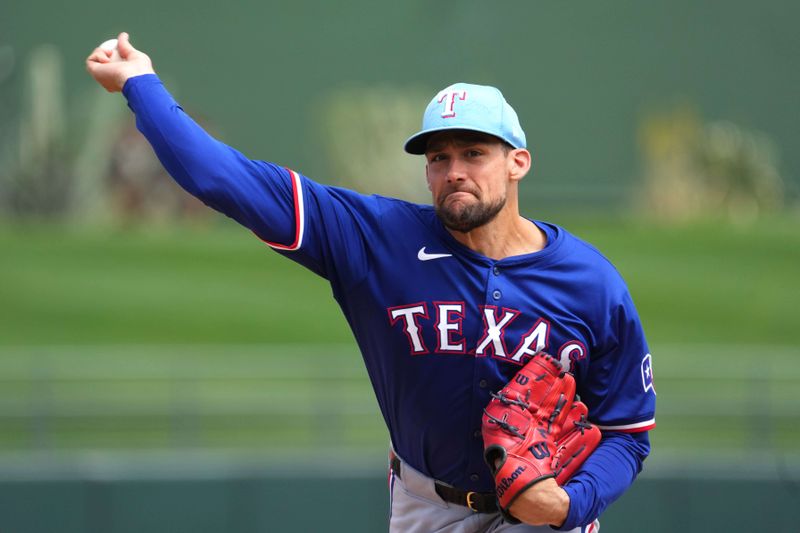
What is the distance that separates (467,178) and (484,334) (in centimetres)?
41

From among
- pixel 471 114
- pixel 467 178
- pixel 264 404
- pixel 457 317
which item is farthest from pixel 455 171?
pixel 264 404

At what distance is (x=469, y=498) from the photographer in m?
3.02

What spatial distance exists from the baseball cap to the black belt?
941 millimetres

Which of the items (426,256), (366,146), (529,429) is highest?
(366,146)

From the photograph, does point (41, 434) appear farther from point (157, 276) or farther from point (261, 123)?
point (261, 123)

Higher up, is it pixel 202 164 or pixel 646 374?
pixel 202 164

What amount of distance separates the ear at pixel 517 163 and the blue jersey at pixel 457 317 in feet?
0.73

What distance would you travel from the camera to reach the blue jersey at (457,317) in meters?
2.89

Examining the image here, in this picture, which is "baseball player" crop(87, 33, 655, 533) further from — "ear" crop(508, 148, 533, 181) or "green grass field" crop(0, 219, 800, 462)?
"green grass field" crop(0, 219, 800, 462)

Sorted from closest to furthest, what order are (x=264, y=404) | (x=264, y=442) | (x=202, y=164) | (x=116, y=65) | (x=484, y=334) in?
1. (x=202, y=164)
2. (x=116, y=65)
3. (x=484, y=334)
4. (x=264, y=442)
5. (x=264, y=404)

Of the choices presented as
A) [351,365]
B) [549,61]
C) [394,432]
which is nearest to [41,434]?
[351,365]

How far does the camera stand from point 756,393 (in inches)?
397

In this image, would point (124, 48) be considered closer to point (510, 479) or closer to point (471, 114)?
point (471, 114)

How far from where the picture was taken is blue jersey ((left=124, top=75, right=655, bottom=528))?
2.89m
